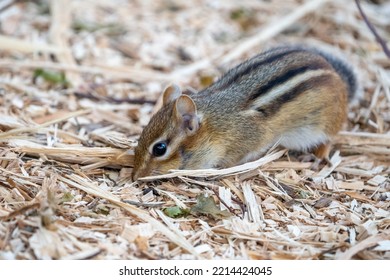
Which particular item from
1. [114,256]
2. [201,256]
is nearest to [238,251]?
[201,256]

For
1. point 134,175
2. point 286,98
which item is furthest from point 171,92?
point 286,98

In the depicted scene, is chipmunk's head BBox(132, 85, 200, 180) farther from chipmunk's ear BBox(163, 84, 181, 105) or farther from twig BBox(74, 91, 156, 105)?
twig BBox(74, 91, 156, 105)

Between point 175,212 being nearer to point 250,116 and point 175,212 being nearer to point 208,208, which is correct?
point 208,208

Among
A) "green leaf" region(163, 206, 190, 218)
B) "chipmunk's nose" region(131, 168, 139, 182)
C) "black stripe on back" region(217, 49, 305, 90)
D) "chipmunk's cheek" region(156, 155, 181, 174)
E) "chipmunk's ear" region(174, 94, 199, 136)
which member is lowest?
"green leaf" region(163, 206, 190, 218)

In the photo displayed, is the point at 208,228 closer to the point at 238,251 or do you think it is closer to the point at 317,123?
the point at 238,251

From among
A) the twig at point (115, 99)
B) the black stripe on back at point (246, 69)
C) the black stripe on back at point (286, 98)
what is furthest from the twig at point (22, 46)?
the black stripe on back at point (286, 98)

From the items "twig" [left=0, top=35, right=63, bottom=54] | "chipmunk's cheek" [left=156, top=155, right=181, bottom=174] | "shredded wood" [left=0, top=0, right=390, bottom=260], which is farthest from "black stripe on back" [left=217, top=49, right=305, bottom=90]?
"twig" [left=0, top=35, right=63, bottom=54]

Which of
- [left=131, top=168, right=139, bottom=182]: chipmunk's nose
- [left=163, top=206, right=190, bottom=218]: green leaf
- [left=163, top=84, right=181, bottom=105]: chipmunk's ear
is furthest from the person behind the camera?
[left=163, top=84, right=181, bottom=105]: chipmunk's ear

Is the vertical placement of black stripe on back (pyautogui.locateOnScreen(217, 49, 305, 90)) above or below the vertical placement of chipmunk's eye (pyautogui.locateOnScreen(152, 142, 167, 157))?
above
